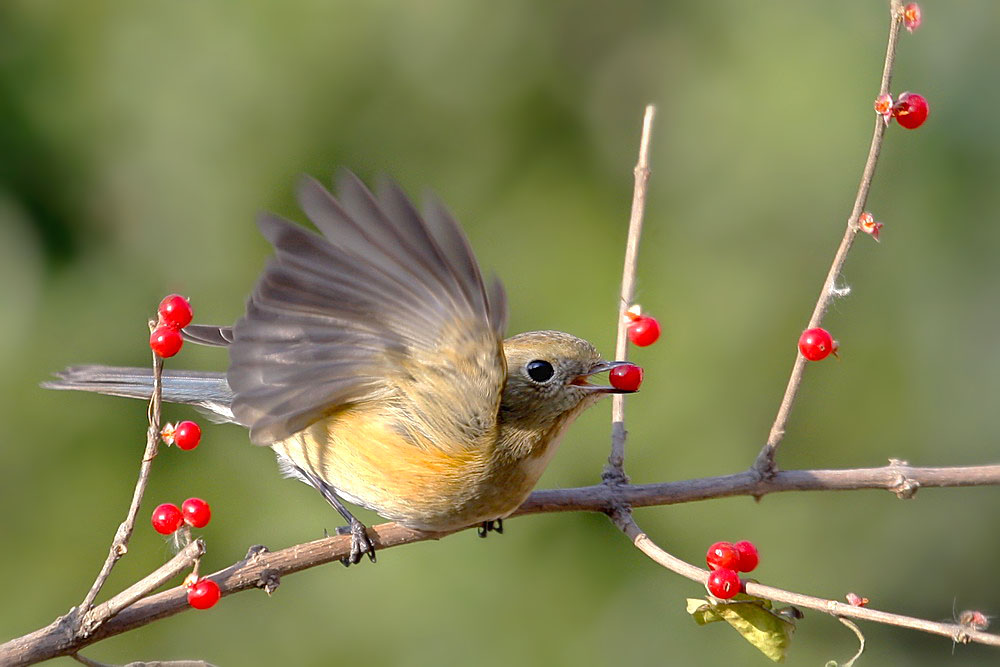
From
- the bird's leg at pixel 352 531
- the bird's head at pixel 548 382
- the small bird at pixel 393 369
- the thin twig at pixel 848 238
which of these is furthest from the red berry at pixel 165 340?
the thin twig at pixel 848 238


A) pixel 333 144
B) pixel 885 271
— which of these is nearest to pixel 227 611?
pixel 333 144

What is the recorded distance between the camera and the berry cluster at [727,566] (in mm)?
2938

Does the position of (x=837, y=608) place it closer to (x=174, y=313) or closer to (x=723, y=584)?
(x=723, y=584)

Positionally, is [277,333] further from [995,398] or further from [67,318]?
[995,398]

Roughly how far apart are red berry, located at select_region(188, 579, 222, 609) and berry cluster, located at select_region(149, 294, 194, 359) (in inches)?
21.2

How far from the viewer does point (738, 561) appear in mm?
3225

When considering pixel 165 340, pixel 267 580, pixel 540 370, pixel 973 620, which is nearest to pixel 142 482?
pixel 165 340

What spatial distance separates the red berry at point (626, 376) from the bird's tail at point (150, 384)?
137cm

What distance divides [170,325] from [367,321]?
538 millimetres

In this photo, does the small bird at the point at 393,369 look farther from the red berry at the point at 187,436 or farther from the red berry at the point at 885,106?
the red berry at the point at 885,106

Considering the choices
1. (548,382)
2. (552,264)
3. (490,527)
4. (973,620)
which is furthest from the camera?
(552,264)

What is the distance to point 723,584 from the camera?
2928mm

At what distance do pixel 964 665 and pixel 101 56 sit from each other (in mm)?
5068

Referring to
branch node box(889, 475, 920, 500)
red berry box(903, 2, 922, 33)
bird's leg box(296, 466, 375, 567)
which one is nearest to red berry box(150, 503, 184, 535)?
bird's leg box(296, 466, 375, 567)
